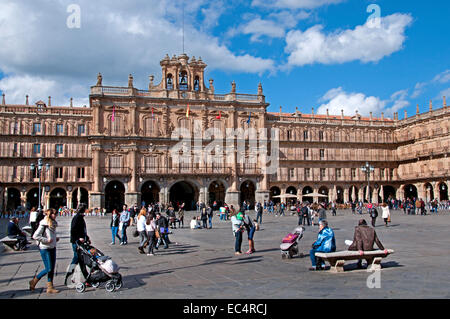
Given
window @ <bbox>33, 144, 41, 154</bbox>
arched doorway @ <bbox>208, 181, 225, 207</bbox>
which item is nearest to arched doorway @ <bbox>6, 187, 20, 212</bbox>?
window @ <bbox>33, 144, 41, 154</bbox>

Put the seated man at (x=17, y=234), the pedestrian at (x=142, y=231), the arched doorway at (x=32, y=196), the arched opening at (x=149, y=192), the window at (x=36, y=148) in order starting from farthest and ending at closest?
1. the arched opening at (x=149, y=192)
2. the window at (x=36, y=148)
3. the arched doorway at (x=32, y=196)
4. the seated man at (x=17, y=234)
5. the pedestrian at (x=142, y=231)

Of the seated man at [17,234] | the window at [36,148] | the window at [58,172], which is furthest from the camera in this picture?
the window at [58,172]

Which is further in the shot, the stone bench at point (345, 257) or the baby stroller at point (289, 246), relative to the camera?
the baby stroller at point (289, 246)

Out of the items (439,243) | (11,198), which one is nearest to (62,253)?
(439,243)

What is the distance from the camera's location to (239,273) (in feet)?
32.6

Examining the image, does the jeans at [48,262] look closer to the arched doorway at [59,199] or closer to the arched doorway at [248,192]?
the arched doorway at [59,199]

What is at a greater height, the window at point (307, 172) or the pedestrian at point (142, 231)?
the window at point (307, 172)

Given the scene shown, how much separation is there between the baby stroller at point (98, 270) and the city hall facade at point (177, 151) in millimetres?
39341

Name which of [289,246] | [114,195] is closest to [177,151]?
[114,195]

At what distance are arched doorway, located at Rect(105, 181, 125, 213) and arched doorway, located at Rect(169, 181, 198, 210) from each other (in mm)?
6381

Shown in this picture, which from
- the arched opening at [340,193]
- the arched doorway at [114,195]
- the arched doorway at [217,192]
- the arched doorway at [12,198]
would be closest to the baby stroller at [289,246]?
the arched doorway at [217,192]

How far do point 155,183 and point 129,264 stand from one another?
129ft

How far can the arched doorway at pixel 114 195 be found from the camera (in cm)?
5009
